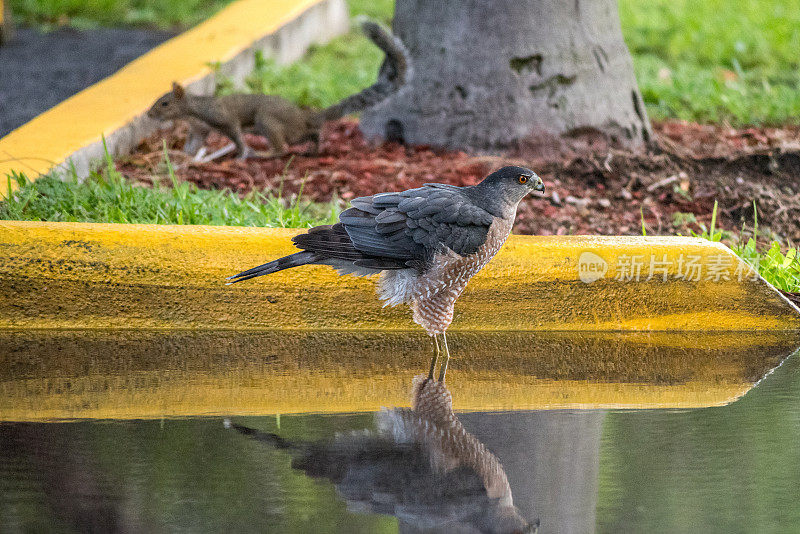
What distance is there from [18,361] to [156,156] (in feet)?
9.54

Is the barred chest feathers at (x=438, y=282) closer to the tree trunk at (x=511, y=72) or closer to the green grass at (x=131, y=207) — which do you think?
the green grass at (x=131, y=207)

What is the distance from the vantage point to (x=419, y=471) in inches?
134

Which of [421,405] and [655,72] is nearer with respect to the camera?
[421,405]

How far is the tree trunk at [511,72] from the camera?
22.8 ft

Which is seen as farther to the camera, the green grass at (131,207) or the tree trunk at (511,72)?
the tree trunk at (511,72)

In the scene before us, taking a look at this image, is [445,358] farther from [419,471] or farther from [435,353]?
[419,471]

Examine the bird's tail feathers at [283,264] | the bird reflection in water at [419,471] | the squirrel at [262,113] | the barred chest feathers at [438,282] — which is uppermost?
the squirrel at [262,113]

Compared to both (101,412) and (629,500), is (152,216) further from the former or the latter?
(629,500)

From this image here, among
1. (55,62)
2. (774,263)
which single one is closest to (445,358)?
(774,263)

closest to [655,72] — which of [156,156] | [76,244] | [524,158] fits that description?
[524,158]

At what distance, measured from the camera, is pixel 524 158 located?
22.7 feet

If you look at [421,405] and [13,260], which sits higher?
[13,260]

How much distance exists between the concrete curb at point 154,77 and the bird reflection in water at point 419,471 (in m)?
2.91

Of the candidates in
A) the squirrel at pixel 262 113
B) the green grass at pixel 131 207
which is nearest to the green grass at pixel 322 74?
the squirrel at pixel 262 113
